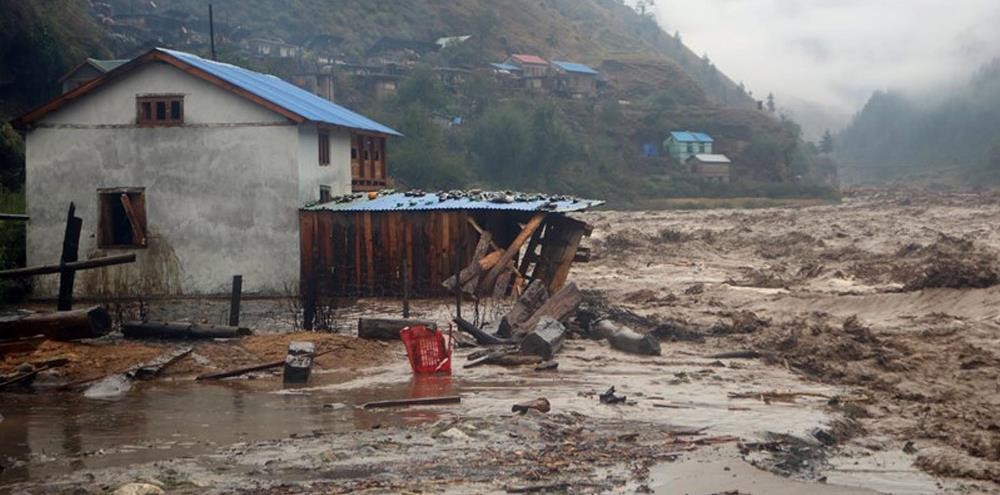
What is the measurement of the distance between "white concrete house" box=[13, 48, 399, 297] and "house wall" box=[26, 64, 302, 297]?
0.02 meters

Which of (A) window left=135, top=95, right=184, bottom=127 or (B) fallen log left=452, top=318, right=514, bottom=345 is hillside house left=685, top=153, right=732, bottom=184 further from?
(B) fallen log left=452, top=318, right=514, bottom=345

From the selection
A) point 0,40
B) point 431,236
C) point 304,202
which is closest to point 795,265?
point 431,236

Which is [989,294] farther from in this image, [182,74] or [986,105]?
[986,105]

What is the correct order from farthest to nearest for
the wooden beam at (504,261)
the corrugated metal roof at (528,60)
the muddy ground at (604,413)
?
1. the corrugated metal roof at (528,60)
2. the wooden beam at (504,261)
3. the muddy ground at (604,413)

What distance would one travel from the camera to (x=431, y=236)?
24297 millimetres

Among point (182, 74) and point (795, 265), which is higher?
point (182, 74)

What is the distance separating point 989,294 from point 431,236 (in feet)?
35.6

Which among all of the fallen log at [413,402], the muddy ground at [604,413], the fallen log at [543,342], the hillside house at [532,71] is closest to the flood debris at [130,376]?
the muddy ground at [604,413]

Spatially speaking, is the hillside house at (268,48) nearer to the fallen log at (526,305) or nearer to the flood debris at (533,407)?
the fallen log at (526,305)

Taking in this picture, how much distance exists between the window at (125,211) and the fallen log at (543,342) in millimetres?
11796

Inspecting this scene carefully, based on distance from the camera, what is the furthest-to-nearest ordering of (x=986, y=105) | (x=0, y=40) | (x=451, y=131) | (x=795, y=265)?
(x=986, y=105) → (x=451, y=131) → (x=0, y=40) → (x=795, y=265)

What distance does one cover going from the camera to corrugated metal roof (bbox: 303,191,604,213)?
23.5 m

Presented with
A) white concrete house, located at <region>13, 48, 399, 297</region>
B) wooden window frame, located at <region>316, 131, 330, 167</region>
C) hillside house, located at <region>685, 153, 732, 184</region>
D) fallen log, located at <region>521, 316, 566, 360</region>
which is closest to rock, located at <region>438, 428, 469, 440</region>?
fallen log, located at <region>521, 316, 566, 360</region>

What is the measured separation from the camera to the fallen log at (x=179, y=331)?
16859mm
